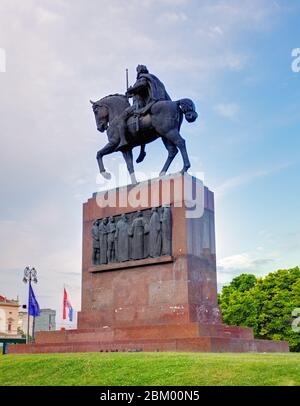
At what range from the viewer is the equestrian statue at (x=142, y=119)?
62.3ft

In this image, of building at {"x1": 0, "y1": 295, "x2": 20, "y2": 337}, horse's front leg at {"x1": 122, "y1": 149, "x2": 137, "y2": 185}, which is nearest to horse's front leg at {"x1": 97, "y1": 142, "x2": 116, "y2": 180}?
horse's front leg at {"x1": 122, "y1": 149, "x2": 137, "y2": 185}

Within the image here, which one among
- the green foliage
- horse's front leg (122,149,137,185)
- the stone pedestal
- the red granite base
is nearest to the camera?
the red granite base

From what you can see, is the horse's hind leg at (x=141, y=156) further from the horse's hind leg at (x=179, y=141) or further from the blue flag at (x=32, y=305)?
the blue flag at (x=32, y=305)

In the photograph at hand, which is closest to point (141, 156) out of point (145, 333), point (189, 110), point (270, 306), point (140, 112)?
point (140, 112)

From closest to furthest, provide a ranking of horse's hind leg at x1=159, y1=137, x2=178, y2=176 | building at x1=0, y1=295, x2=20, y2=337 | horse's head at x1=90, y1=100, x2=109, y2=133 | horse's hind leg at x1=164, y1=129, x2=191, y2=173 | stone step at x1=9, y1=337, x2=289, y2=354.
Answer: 1. stone step at x1=9, y1=337, x2=289, y2=354
2. horse's hind leg at x1=164, y1=129, x2=191, y2=173
3. horse's hind leg at x1=159, y1=137, x2=178, y2=176
4. horse's head at x1=90, y1=100, x2=109, y2=133
5. building at x1=0, y1=295, x2=20, y2=337

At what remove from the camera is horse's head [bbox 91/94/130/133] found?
68.1ft

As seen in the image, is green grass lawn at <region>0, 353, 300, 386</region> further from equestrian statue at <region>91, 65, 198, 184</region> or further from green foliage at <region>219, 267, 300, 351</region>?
green foliage at <region>219, 267, 300, 351</region>

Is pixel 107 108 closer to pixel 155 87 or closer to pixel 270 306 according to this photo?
pixel 155 87

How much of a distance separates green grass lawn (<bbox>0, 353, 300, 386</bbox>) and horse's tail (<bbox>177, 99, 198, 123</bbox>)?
8743 millimetres

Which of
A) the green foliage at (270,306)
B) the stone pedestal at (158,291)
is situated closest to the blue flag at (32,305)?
the stone pedestal at (158,291)

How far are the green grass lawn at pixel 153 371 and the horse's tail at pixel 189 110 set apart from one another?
8.74 meters

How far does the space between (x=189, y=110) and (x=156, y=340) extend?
775 centimetres

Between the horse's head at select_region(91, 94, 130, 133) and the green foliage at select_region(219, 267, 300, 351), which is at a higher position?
the horse's head at select_region(91, 94, 130, 133)
